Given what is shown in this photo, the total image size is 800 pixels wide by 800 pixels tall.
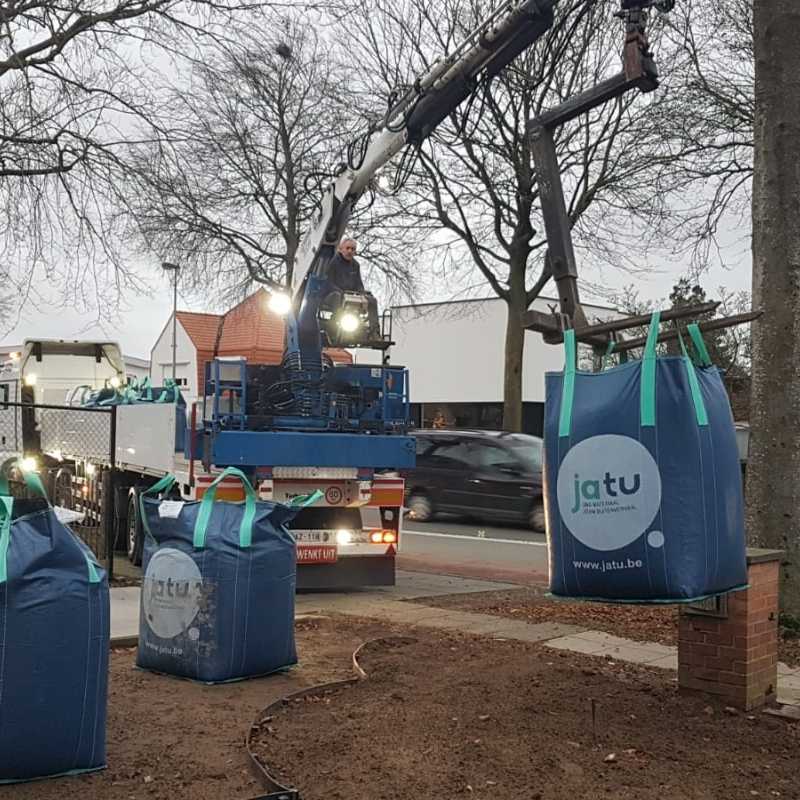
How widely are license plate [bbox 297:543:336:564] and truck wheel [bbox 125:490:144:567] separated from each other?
2636 mm

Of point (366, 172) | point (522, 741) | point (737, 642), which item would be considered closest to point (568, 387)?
point (522, 741)

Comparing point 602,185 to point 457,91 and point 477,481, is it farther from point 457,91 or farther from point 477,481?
point 457,91

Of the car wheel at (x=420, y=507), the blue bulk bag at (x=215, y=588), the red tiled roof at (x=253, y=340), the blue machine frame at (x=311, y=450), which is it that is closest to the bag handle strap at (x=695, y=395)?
the blue bulk bag at (x=215, y=588)

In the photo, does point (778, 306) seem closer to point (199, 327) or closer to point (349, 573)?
point (349, 573)

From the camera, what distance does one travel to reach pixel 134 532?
39.4 ft

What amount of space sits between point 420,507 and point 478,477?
157cm

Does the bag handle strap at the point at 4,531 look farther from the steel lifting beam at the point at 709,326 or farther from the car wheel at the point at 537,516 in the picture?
the car wheel at the point at 537,516

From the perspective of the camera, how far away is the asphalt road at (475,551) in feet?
41.8

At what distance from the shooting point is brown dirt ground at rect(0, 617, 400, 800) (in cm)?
399

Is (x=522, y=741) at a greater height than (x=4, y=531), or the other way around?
(x=4, y=531)

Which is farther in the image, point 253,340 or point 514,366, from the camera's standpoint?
point 253,340

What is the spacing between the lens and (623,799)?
3.84m

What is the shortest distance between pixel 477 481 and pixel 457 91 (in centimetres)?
1010

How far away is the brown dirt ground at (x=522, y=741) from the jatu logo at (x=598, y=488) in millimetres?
1169
